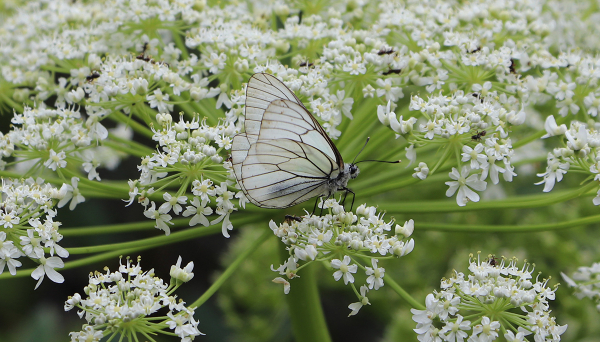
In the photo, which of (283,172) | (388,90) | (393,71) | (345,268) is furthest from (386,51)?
(345,268)

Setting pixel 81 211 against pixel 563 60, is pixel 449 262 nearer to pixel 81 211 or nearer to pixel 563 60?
pixel 563 60

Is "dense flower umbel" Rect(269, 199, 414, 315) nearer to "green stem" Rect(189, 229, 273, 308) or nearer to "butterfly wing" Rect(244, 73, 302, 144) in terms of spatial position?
"green stem" Rect(189, 229, 273, 308)

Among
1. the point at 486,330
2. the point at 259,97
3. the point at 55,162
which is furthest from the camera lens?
the point at 55,162

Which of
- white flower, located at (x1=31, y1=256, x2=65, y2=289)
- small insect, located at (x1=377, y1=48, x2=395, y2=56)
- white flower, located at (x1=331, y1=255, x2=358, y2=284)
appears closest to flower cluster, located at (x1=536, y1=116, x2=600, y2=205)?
small insect, located at (x1=377, y1=48, x2=395, y2=56)

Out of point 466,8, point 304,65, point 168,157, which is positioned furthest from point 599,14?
point 168,157

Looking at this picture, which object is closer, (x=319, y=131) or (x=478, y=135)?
(x=319, y=131)

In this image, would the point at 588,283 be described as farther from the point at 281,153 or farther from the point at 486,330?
the point at 281,153
